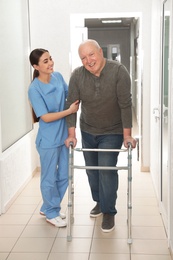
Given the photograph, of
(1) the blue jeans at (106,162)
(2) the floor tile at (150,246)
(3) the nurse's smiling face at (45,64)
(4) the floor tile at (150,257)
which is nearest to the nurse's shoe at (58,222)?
(1) the blue jeans at (106,162)

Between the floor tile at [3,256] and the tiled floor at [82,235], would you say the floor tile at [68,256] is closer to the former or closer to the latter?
the tiled floor at [82,235]

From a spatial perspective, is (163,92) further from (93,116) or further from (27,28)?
(27,28)

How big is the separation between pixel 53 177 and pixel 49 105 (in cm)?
58

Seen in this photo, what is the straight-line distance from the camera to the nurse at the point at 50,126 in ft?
11.4

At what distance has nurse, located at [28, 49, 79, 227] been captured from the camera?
11.4ft

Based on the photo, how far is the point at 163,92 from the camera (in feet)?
12.5

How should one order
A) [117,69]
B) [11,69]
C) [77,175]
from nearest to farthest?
[117,69], [11,69], [77,175]

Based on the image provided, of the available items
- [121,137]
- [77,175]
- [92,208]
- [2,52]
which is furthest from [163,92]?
[77,175]

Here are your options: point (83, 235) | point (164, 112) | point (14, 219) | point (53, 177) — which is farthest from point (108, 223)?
point (164, 112)

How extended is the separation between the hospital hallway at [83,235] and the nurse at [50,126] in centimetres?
21

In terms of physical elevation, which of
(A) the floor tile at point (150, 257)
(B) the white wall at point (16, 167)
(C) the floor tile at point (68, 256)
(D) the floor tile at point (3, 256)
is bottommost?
(C) the floor tile at point (68, 256)

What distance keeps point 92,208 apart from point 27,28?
7.42 feet

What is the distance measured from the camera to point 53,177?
3.61 m

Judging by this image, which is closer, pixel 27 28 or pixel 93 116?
pixel 93 116
